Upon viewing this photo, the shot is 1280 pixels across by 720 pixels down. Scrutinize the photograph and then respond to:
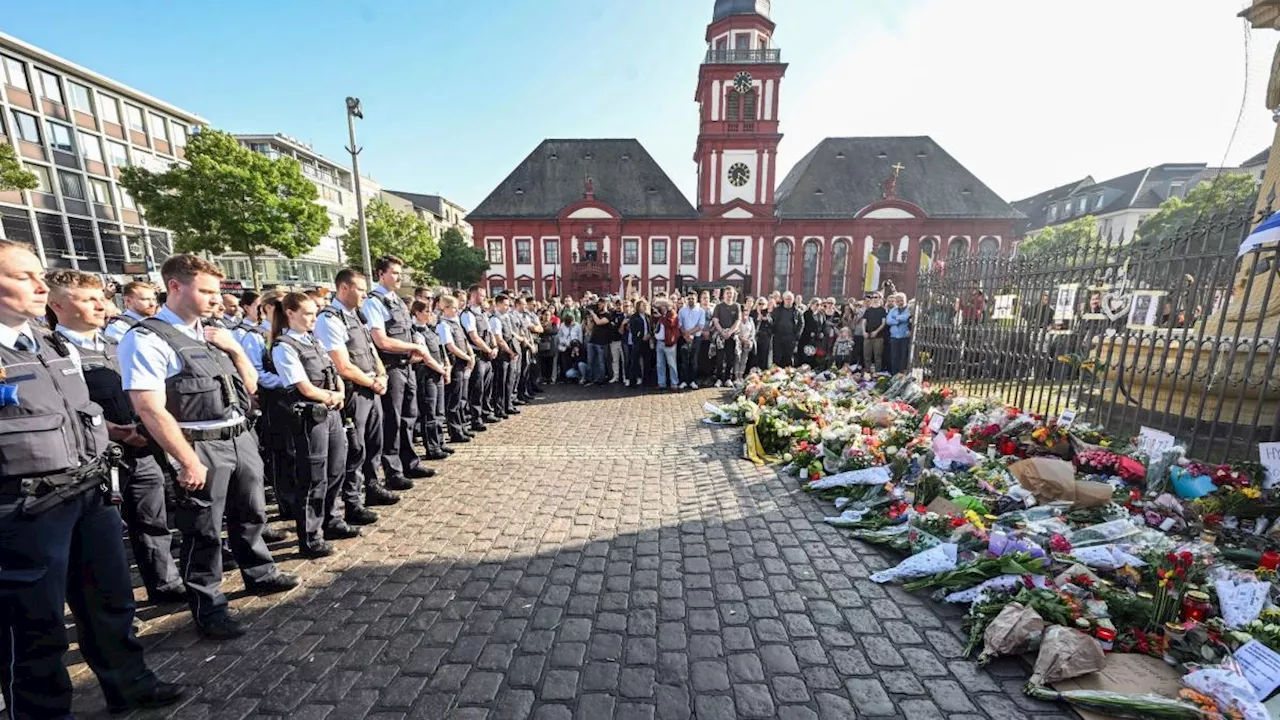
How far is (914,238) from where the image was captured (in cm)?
3600

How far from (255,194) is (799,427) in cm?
3006

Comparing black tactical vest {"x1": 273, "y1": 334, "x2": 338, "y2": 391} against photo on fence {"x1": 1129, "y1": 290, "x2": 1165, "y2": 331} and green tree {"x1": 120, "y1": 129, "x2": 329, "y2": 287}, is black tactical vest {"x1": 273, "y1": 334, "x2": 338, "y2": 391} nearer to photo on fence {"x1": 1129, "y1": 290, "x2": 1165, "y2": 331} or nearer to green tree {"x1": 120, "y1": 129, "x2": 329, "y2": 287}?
photo on fence {"x1": 1129, "y1": 290, "x2": 1165, "y2": 331}

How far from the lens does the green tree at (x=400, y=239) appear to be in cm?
4294

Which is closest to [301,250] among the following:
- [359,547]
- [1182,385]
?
[359,547]

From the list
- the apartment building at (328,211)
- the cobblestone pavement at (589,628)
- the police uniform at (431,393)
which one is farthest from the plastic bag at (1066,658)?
the apartment building at (328,211)

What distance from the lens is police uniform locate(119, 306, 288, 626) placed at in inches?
109

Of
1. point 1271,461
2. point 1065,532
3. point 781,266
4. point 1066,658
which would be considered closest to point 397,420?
point 1066,658

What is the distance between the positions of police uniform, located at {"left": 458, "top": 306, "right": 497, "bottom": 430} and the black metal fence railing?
744cm

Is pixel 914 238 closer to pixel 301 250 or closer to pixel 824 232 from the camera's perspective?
pixel 824 232

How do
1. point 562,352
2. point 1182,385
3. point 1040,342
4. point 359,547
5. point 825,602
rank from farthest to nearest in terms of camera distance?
point 562,352
point 1040,342
point 1182,385
point 359,547
point 825,602

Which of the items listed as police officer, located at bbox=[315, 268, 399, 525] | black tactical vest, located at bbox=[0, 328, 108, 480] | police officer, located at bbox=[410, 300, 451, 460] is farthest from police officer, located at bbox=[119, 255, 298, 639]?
police officer, located at bbox=[410, 300, 451, 460]

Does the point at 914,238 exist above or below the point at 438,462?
above

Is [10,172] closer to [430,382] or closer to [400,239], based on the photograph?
[430,382]

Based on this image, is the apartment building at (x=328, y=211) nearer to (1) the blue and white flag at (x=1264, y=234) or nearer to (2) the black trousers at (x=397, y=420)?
(2) the black trousers at (x=397, y=420)
